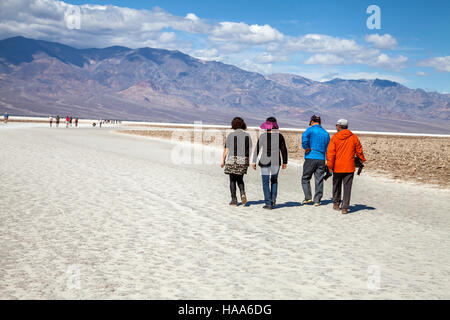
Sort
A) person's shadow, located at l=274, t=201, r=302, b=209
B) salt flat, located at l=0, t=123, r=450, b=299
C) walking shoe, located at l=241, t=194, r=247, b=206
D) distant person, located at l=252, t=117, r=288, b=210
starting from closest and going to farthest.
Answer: salt flat, located at l=0, t=123, r=450, b=299 < distant person, located at l=252, t=117, r=288, b=210 < walking shoe, located at l=241, t=194, r=247, b=206 < person's shadow, located at l=274, t=201, r=302, b=209

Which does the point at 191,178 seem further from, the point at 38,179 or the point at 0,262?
the point at 0,262

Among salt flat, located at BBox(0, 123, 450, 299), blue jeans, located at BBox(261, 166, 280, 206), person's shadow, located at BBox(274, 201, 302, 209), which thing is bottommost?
person's shadow, located at BBox(274, 201, 302, 209)

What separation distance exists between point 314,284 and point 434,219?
5963 millimetres

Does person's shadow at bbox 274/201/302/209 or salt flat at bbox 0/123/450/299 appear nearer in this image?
salt flat at bbox 0/123/450/299

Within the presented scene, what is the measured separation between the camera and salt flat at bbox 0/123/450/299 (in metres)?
5.18

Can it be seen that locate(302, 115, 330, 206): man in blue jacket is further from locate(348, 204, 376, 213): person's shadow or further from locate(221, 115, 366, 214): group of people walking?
locate(348, 204, 376, 213): person's shadow

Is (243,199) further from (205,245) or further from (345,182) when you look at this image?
(205,245)

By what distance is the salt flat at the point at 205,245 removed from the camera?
5.18 m

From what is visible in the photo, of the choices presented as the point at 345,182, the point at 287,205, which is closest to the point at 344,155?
the point at 345,182

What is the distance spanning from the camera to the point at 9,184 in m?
12.2

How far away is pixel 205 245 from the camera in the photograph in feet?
22.9

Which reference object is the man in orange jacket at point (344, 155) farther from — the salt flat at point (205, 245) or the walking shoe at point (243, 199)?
the walking shoe at point (243, 199)

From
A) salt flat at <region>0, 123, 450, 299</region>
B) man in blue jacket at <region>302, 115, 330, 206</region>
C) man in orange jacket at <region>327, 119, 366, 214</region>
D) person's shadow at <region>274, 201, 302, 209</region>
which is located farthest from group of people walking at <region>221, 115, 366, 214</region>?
person's shadow at <region>274, 201, 302, 209</region>

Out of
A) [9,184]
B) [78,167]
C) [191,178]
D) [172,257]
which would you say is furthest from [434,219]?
[78,167]
